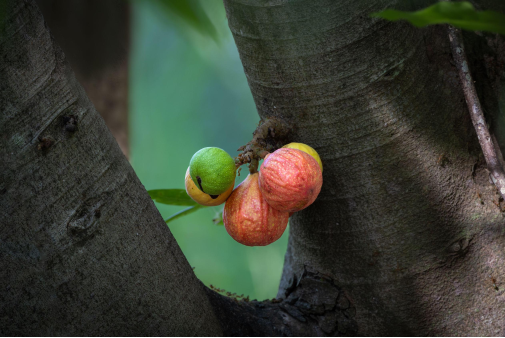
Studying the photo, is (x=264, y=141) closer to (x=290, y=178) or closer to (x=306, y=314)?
(x=290, y=178)

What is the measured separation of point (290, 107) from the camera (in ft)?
3.21

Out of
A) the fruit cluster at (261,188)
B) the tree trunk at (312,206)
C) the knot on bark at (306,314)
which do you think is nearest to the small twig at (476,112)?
the tree trunk at (312,206)

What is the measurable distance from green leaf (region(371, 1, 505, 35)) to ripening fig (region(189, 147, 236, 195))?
51cm

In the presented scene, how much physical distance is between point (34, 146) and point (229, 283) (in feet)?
7.46

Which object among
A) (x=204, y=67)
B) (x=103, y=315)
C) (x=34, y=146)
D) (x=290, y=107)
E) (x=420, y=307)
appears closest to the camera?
(x=34, y=146)

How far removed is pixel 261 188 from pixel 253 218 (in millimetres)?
82

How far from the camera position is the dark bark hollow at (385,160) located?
2.91 feet

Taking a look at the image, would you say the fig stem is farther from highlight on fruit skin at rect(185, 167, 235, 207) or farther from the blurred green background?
the blurred green background

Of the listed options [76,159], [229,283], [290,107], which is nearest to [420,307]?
[290,107]

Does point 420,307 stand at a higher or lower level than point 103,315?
lower

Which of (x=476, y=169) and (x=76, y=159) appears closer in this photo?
(x=76, y=159)

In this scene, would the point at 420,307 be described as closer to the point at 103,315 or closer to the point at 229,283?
the point at 103,315

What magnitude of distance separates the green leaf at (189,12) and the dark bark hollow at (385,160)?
1.97ft

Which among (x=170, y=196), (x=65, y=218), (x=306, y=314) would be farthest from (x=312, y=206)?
(x=65, y=218)
